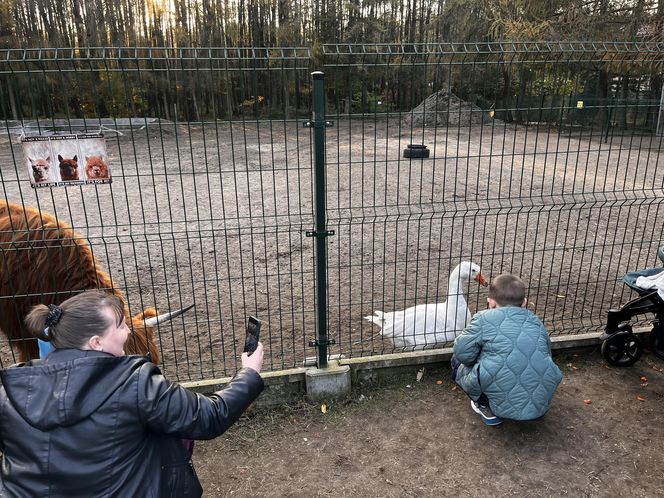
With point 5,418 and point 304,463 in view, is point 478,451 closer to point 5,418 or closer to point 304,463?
point 304,463

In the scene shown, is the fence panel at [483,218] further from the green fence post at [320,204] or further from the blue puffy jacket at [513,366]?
the blue puffy jacket at [513,366]

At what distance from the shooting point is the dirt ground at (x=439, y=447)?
2957 mm

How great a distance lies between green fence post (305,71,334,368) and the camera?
3.19 meters

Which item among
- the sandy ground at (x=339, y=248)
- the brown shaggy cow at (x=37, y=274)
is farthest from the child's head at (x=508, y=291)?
the brown shaggy cow at (x=37, y=274)

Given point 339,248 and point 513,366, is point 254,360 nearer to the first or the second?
point 513,366

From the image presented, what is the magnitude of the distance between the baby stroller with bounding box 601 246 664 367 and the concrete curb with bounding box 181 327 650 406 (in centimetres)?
118

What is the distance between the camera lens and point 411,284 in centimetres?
557

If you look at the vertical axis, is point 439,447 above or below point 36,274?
below

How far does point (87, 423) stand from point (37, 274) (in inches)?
85.5

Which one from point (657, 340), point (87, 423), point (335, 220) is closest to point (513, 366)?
point (657, 340)

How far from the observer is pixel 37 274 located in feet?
11.5

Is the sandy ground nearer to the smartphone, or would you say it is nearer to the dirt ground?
the dirt ground

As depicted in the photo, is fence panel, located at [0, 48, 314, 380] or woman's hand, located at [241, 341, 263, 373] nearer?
woman's hand, located at [241, 341, 263, 373]

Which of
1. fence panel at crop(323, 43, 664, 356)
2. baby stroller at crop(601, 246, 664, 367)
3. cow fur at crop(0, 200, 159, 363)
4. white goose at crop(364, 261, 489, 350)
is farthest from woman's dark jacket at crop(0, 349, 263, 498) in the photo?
baby stroller at crop(601, 246, 664, 367)
